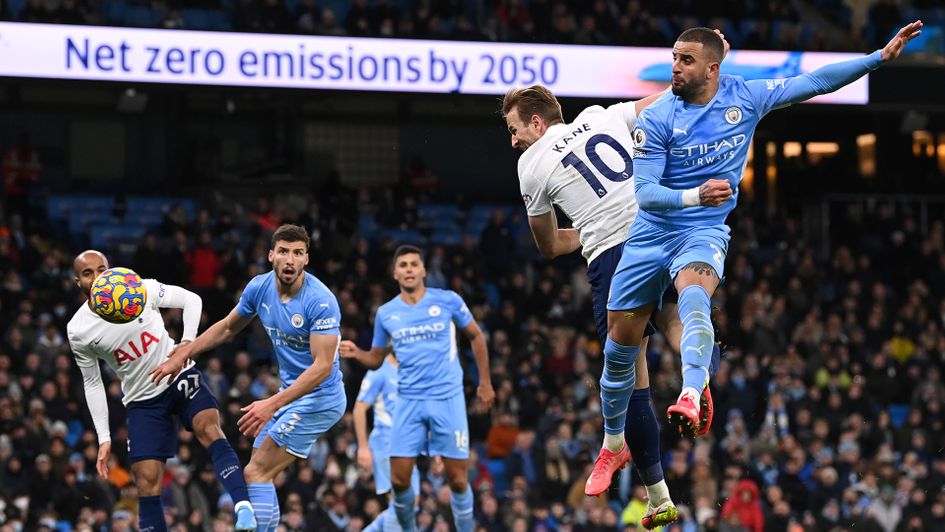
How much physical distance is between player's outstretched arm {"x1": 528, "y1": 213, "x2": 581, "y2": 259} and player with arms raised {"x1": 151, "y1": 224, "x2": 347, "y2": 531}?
6.74ft

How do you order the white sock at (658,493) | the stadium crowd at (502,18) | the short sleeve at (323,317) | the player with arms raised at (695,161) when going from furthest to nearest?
the stadium crowd at (502,18)
the short sleeve at (323,317)
the white sock at (658,493)
the player with arms raised at (695,161)

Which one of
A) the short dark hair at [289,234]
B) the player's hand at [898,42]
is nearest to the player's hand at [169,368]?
the short dark hair at [289,234]

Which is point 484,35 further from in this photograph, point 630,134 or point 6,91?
point 630,134

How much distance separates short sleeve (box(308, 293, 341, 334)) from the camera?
36.9ft

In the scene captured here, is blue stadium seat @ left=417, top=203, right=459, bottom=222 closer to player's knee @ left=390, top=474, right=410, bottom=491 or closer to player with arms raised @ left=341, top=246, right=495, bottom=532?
player with arms raised @ left=341, top=246, right=495, bottom=532

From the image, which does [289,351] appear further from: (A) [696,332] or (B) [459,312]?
(A) [696,332]

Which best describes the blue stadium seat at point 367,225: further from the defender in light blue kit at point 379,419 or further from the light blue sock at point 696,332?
the light blue sock at point 696,332

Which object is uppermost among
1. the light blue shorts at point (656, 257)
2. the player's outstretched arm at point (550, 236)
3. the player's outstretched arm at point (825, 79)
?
the player's outstretched arm at point (825, 79)

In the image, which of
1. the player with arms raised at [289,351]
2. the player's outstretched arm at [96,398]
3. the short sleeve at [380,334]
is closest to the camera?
the player with arms raised at [289,351]

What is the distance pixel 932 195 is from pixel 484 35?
11.8 m

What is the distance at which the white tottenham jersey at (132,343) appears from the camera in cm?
1152

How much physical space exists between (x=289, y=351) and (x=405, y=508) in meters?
2.81

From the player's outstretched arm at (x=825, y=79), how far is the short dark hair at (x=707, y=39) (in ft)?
1.14

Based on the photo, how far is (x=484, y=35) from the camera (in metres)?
23.4
